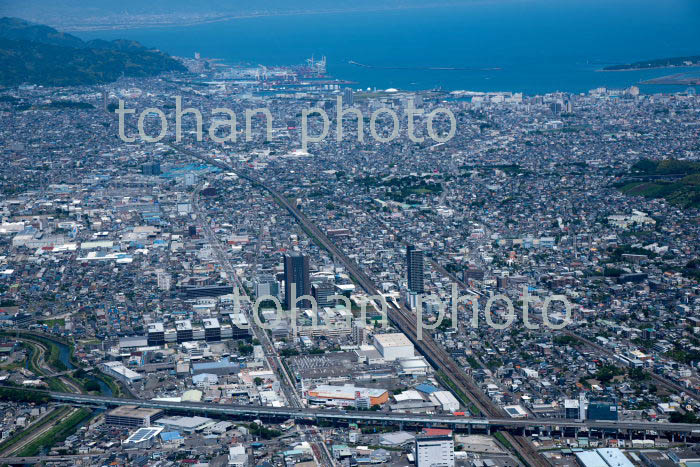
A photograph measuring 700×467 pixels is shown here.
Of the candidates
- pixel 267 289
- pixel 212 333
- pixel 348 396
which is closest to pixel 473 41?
pixel 267 289

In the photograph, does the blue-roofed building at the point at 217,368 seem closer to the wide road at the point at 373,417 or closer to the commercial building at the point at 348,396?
the wide road at the point at 373,417

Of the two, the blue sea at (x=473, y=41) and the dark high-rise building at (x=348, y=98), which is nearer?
the dark high-rise building at (x=348, y=98)

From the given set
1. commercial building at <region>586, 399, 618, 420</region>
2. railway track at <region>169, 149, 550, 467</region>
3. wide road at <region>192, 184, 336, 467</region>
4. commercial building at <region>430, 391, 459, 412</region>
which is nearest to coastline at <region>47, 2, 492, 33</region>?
wide road at <region>192, 184, 336, 467</region>

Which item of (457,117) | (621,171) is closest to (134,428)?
(621,171)

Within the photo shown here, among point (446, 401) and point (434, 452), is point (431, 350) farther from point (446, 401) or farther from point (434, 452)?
Answer: point (434, 452)

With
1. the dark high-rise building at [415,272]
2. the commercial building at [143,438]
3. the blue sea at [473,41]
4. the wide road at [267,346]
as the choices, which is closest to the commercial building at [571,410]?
the wide road at [267,346]
